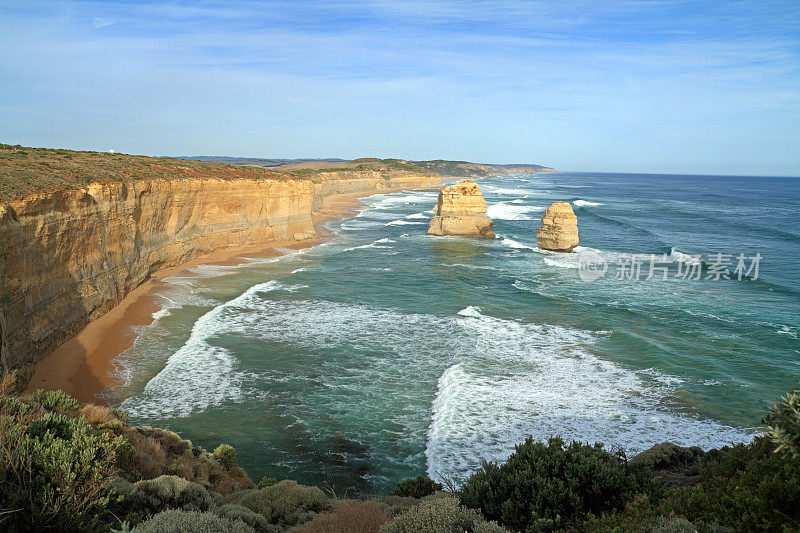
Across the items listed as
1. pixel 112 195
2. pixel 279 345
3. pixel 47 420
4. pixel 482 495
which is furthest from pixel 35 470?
pixel 112 195

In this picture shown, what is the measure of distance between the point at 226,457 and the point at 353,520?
5.20m

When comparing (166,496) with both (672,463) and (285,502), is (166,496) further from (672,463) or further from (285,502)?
(672,463)

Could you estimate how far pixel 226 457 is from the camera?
1155 centimetres

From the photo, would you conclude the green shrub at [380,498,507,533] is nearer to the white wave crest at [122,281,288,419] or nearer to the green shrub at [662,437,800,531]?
the green shrub at [662,437,800,531]

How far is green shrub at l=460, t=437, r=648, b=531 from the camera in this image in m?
7.22

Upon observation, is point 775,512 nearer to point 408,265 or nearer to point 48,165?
point 48,165

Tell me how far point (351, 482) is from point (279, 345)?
9.13 metres

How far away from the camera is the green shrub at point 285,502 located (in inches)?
336

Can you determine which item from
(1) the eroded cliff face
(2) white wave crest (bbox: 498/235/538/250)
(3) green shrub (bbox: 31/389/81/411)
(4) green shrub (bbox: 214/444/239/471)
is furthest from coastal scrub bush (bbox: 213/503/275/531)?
(2) white wave crest (bbox: 498/235/538/250)

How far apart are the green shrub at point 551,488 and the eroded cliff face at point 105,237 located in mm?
13824

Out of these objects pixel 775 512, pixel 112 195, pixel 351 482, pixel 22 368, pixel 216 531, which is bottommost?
pixel 351 482

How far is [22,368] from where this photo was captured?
50.2 ft

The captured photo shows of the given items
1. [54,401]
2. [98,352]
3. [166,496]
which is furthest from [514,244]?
[166,496]

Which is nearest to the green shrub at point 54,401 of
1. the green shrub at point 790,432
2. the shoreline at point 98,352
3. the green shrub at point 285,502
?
the green shrub at point 285,502
